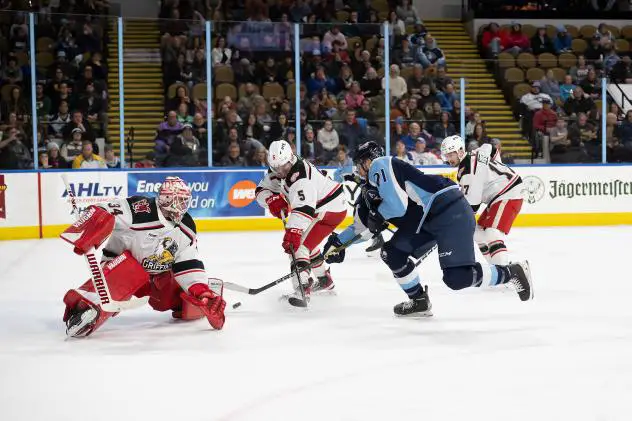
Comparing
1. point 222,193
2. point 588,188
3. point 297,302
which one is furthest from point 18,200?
point 588,188

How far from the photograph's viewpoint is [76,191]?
390 inches

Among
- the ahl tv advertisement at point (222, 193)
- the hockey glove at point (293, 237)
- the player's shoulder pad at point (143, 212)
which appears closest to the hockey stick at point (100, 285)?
the player's shoulder pad at point (143, 212)

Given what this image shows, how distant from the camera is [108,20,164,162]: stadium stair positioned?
10180mm

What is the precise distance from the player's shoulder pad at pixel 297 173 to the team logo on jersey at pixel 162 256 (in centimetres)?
108

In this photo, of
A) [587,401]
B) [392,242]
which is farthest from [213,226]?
[587,401]

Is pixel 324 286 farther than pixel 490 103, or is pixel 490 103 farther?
pixel 490 103

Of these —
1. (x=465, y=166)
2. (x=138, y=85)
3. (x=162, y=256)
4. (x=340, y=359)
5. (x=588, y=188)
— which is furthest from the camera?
(x=588, y=188)

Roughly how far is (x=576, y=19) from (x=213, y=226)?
985cm

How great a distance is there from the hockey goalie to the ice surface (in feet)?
0.52

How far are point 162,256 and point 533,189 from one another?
728 cm

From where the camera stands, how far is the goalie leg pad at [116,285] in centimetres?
449

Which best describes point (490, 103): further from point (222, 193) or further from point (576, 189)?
point (222, 193)

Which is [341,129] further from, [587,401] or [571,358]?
[587,401]

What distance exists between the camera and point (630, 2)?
56.7ft
